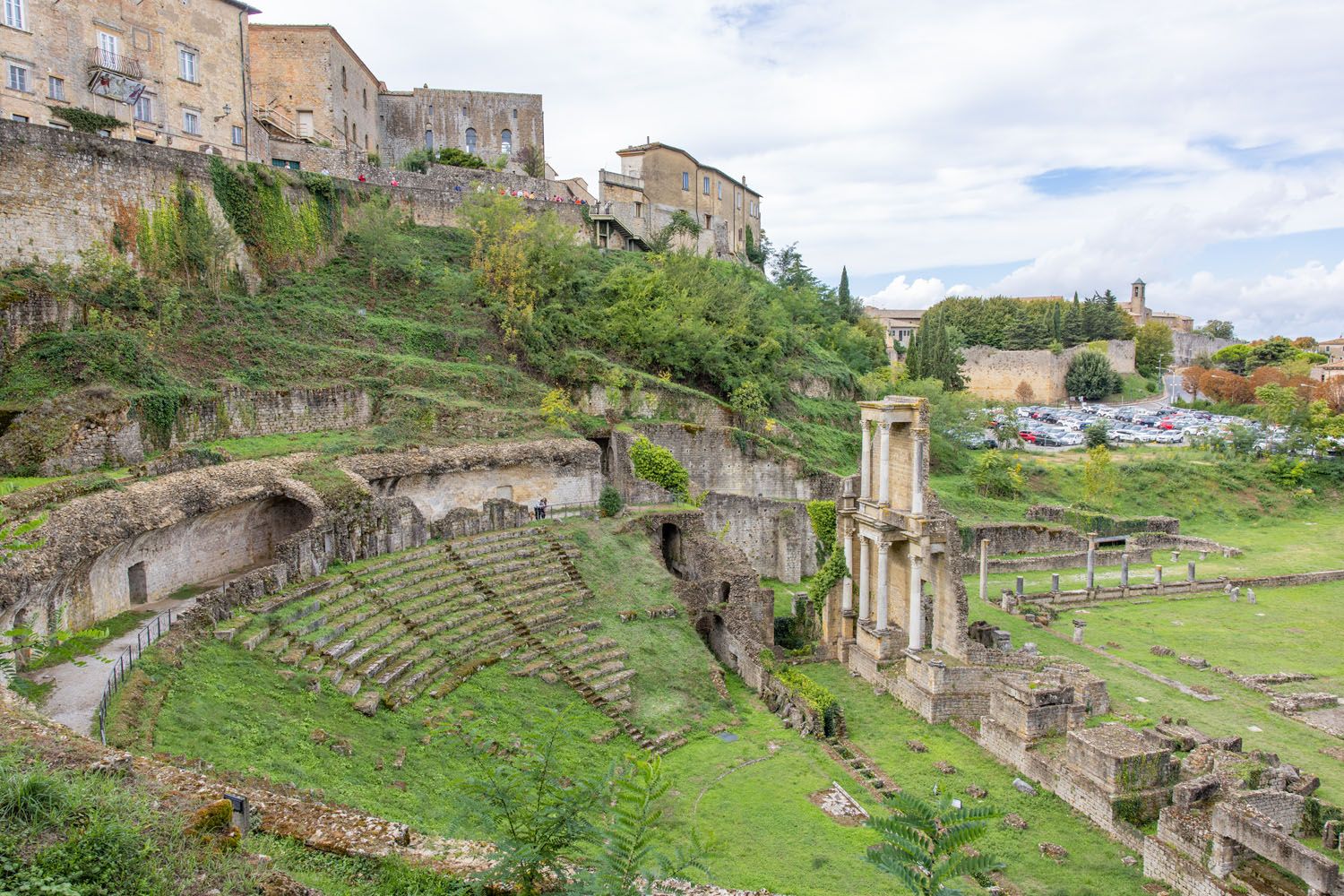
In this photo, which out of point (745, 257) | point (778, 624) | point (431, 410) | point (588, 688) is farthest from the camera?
point (745, 257)

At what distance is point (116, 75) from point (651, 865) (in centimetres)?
3688

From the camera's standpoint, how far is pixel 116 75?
3212cm

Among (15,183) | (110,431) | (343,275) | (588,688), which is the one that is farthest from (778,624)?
(15,183)

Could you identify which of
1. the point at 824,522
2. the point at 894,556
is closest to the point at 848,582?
the point at 894,556

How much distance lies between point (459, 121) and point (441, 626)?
1763 inches

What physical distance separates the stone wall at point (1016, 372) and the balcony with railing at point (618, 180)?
1510 inches

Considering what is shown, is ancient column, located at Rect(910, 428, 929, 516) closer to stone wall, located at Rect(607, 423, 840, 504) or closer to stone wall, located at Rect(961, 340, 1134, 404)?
stone wall, located at Rect(607, 423, 840, 504)

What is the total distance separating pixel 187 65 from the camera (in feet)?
116

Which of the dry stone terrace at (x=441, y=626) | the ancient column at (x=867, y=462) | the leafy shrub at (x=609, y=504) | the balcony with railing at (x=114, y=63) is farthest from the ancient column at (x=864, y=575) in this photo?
the balcony with railing at (x=114, y=63)

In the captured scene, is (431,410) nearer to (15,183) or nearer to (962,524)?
(15,183)

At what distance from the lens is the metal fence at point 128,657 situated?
11.6 m

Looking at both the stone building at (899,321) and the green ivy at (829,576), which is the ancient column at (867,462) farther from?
the stone building at (899,321)

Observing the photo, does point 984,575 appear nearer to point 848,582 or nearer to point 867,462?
point 848,582

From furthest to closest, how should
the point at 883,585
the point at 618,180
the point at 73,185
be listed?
1. the point at 618,180
2. the point at 73,185
3. the point at 883,585
